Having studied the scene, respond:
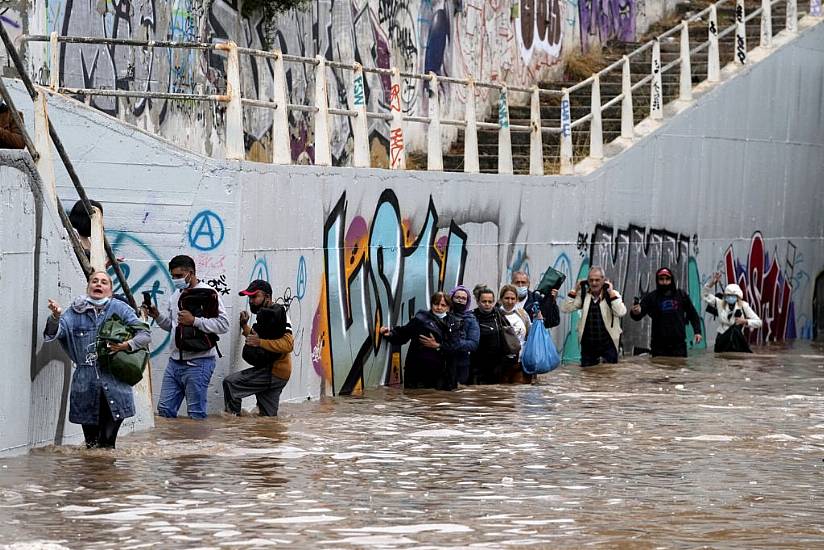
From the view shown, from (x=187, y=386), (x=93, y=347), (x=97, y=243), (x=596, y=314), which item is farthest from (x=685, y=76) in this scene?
(x=93, y=347)

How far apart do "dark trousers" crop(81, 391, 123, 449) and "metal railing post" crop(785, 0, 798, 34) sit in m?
20.2

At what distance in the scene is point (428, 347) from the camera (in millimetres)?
18719

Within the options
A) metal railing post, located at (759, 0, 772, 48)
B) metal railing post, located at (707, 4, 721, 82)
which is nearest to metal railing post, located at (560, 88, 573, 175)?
metal railing post, located at (707, 4, 721, 82)

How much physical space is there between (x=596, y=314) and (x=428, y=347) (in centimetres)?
409

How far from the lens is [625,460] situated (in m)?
13.5

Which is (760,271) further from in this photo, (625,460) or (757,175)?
(625,460)

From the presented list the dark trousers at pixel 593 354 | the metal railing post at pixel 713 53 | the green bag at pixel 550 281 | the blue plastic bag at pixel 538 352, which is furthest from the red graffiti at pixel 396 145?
the metal railing post at pixel 713 53

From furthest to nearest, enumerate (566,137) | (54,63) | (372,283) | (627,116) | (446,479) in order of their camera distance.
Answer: (627,116), (566,137), (372,283), (54,63), (446,479)

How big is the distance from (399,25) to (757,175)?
712 centimetres

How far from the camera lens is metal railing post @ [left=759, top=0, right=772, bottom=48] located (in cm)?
2950

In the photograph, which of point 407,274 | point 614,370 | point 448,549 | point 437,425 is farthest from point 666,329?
point 448,549

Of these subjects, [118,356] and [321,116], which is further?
[321,116]

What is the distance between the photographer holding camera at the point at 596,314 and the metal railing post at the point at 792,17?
396 inches

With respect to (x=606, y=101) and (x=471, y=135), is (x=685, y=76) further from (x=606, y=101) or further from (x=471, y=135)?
(x=471, y=135)
